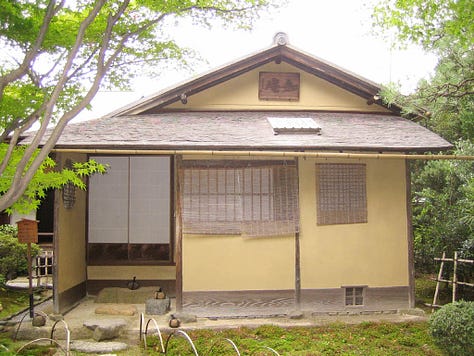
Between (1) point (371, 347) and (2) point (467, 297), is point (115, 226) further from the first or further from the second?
(2) point (467, 297)

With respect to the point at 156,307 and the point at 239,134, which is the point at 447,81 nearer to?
the point at 239,134

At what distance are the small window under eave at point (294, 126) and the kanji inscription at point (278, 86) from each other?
39.7 inches

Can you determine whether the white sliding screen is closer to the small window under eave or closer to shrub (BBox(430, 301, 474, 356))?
the small window under eave

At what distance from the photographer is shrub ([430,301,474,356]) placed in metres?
6.26

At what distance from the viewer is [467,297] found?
963cm

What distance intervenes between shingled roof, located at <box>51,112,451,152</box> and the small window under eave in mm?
103

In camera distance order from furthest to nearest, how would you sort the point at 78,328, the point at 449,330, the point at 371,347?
the point at 78,328 < the point at 371,347 < the point at 449,330

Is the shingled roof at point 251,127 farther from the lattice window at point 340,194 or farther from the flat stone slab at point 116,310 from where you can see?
the flat stone slab at point 116,310

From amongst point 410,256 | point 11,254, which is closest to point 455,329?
point 410,256

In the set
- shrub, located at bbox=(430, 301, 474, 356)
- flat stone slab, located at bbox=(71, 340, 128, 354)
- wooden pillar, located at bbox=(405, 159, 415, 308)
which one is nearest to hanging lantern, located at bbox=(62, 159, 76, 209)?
flat stone slab, located at bbox=(71, 340, 128, 354)

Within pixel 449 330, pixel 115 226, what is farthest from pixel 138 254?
pixel 449 330

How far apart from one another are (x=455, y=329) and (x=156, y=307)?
Answer: 5.06 meters

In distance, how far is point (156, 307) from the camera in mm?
8586

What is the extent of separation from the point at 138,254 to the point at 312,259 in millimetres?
4097
